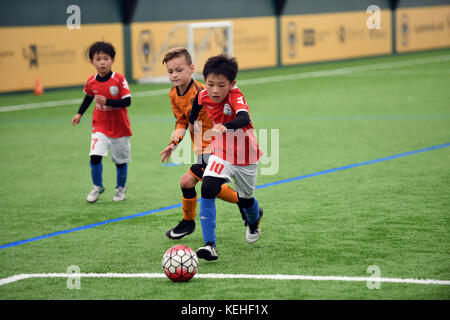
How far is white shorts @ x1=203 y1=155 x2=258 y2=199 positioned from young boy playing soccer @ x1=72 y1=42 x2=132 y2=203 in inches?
96.1

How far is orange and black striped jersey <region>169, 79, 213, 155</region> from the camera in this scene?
20.8ft

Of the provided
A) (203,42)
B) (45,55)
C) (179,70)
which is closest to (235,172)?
(179,70)

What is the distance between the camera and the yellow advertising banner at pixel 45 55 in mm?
19828

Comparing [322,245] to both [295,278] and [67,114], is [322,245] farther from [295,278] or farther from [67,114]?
[67,114]

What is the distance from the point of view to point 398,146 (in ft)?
36.6

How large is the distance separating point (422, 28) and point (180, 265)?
33688 mm

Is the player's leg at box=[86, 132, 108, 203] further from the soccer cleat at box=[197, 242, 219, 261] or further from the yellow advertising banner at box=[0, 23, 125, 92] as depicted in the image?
the yellow advertising banner at box=[0, 23, 125, 92]

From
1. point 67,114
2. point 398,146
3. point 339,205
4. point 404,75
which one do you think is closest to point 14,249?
point 339,205

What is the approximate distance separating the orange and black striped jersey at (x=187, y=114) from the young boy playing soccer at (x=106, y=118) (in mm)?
1530

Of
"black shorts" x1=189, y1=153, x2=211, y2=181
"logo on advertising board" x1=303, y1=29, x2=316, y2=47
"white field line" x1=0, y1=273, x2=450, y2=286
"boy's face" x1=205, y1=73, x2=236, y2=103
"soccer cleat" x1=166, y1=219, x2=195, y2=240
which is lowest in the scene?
"white field line" x1=0, y1=273, x2=450, y2=286

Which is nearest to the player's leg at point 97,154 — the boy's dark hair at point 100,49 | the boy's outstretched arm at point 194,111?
the boy's dark hair at point 100,49

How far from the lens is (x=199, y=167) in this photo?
247 inches

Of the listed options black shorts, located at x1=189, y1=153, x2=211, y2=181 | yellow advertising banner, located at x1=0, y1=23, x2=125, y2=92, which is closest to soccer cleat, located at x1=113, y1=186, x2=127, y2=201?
black shorts, located at x1=189, y1=153, x2=211, y2=181
